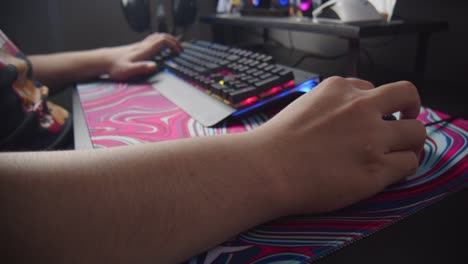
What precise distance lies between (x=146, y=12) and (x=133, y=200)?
109 centimetres

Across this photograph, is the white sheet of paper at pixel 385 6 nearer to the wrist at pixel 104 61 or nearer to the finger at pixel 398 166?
the finger at pixel 398 166

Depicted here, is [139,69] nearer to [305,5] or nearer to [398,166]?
[305,5]

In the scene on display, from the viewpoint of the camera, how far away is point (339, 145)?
297mm

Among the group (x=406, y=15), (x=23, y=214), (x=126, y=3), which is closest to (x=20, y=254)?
(x=23, y=214)

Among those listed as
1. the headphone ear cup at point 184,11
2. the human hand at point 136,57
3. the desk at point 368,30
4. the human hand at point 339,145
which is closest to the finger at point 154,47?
the human hand at point 136,57

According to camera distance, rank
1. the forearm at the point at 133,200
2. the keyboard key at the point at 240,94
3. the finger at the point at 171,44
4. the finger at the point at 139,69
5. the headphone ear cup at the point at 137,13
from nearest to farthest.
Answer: the forearm at the point at 133,200 → the keyboard key at the point at 240,94 → the finger at the point at 139,69 → the finger at the point at 171,44 → the headphone ear cup at the point at 137,13

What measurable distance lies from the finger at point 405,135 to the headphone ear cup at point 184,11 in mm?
1048

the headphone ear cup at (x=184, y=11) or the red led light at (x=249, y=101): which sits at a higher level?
the headphone ear cup at (x=184, y=11)

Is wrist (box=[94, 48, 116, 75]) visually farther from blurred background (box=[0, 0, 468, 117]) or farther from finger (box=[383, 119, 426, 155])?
finger (box=[383, 119, 426, 155])

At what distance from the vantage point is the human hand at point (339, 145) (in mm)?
280

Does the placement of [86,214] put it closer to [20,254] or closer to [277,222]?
[20,254]

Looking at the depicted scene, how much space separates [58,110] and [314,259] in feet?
2.24

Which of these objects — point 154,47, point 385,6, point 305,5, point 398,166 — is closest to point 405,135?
point 398,166

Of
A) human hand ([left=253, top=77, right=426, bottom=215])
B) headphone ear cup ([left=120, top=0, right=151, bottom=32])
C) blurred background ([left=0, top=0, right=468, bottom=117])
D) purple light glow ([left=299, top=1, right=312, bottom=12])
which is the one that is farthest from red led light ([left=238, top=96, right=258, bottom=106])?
headphone ear cup ([left=120, top=0, right=151, bottom=32])
